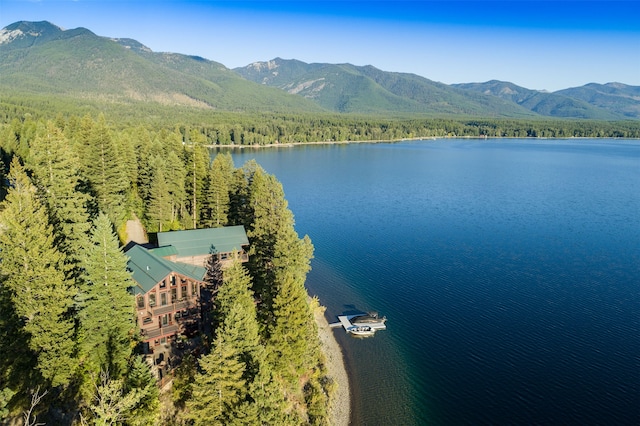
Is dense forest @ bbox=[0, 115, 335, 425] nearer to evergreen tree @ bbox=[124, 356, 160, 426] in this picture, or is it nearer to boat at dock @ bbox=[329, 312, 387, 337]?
evergreen tree @ bbox=[124, 356, 160, 426]

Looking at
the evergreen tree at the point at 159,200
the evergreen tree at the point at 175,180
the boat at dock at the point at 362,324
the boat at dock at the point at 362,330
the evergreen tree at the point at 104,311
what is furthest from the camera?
the evergreen tree at the point at 175,180

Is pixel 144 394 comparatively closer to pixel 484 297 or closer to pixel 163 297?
pixel 163 297

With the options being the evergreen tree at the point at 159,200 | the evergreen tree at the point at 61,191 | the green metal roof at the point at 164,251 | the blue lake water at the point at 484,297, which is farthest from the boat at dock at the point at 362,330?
the evergreen tree at the point at 159,200

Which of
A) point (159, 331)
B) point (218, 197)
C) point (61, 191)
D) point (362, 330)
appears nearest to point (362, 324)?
point (362, 330)

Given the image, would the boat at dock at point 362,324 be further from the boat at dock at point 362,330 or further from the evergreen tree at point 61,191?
the evergreen tree at point 61,191

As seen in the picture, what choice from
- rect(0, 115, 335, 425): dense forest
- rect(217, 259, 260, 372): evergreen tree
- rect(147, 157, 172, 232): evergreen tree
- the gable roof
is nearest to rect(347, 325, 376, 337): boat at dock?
rect(0, 115, 335, 425): dense forest

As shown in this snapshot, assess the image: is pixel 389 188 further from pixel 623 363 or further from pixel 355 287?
pixel 623 363

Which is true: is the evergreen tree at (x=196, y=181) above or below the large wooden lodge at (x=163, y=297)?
above
